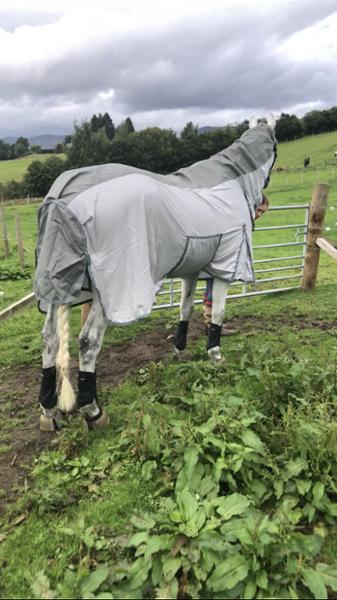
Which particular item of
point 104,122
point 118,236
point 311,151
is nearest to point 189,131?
point 311,151

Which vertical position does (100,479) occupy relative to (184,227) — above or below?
below

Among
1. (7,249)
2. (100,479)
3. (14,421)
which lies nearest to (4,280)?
(7,249)

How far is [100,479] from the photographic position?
2.79 m

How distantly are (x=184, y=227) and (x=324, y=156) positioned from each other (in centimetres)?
4393

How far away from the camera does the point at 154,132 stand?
5853cm

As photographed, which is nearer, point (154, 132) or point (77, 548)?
point (77, 548)

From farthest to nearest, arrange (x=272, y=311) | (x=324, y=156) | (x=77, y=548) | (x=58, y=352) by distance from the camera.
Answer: (x=324, y=156)
(x=272, y=311)
(x=58, y=352)
(x=77, y=548)

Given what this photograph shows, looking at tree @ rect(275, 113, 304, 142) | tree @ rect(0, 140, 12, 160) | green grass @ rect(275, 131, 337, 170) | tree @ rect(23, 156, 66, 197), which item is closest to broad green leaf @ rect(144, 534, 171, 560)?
green grass @ rect(275, 131, 337, 170)

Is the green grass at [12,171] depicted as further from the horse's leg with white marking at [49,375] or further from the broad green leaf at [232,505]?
the broad green leaf at [232,505]

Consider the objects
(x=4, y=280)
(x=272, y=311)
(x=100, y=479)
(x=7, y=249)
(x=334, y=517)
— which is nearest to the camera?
(x=334, y=517)

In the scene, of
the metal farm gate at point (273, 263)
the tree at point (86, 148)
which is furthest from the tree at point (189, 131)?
the metal farm gate at point (273, 263)

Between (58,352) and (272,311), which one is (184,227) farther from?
(272,311)

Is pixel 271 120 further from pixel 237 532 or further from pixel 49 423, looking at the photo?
pixel 237 532

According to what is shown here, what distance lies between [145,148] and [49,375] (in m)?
53.1
